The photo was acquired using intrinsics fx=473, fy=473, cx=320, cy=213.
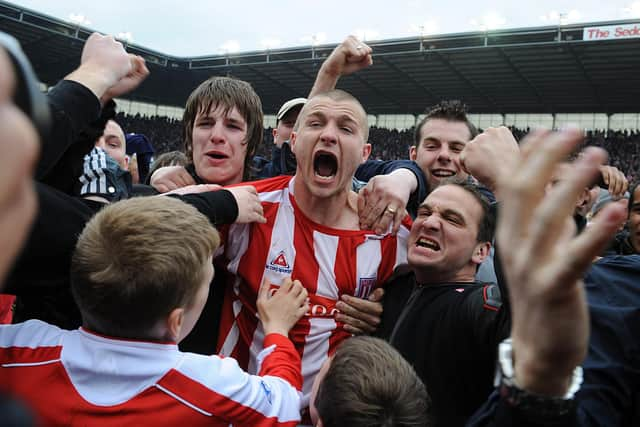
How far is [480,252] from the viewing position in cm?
252

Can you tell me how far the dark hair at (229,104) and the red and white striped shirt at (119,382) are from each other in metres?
1.56

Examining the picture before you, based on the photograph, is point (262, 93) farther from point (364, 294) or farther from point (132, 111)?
point (364, 294)

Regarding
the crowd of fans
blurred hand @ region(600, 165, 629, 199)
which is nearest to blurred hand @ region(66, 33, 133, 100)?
blurred hand @ region(600, 165, 629, 199)

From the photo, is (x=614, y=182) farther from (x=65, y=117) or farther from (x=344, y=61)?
(x=65, y=117)

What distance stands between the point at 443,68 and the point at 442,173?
21.1 m

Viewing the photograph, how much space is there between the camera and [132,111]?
3359cm

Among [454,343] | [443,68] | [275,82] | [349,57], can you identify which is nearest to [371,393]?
[454,343]

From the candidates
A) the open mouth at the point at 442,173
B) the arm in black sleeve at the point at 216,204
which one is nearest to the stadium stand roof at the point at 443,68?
the open mouth at the point at 442,173

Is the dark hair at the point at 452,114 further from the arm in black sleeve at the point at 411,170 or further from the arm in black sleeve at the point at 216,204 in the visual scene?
the arm in black sleeve at the point at 216,204

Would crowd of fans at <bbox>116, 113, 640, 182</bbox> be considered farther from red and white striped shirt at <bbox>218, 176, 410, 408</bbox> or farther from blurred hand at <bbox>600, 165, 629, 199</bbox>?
red and white striped shirt at <bbox>218, 176, 410, 408</bbox>

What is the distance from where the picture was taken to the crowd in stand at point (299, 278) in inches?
31.0

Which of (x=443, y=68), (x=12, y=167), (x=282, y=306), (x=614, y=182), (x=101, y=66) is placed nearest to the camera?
(x=12, y=167)

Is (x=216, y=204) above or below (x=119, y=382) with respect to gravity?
above

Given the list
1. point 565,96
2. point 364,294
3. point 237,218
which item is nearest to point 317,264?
point 364,294
